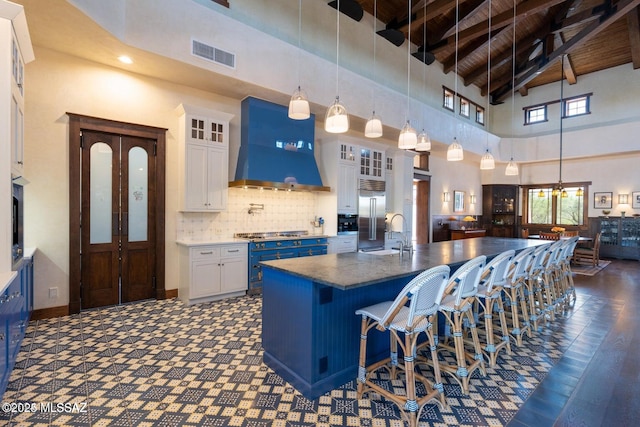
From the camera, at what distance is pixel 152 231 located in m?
4.66

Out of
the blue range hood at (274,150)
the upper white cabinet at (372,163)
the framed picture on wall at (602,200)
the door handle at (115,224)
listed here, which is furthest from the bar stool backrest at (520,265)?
the framed picture on wall at (602,200)

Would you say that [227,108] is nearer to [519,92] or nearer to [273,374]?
[273,374]

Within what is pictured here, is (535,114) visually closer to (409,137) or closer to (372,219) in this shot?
(372,219)

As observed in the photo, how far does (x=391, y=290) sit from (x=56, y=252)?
13.7 ft

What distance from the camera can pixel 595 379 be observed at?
8.52 ft

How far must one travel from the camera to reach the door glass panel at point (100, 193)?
13.8 feet

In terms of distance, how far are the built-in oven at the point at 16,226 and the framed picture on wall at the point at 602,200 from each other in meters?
13.5

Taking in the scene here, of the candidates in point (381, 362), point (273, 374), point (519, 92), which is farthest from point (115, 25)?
point (519, 92)

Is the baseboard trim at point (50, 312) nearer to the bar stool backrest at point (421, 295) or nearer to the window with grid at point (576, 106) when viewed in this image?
the bar stool backrest at point (421, 295)

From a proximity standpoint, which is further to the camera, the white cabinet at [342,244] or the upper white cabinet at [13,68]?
the white cabinet at [342,244]

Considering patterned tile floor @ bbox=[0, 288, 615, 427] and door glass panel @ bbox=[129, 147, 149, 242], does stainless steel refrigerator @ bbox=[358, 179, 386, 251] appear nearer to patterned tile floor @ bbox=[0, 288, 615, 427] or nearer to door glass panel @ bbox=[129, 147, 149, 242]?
patterned tile floor @ bbox=[0, 288, 615, 427]

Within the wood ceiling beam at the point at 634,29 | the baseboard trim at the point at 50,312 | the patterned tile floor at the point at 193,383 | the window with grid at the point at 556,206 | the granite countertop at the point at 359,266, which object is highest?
the wood ceiling beam at the point at 634,29

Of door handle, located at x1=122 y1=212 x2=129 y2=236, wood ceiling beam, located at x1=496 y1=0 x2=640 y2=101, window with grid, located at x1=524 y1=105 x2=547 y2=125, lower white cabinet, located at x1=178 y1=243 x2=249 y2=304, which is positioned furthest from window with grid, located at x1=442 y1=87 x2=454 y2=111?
door handle, located at x1=122 y1=212 x2=129 y2=236

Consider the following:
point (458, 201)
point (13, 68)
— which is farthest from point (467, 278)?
point (458, 201)
